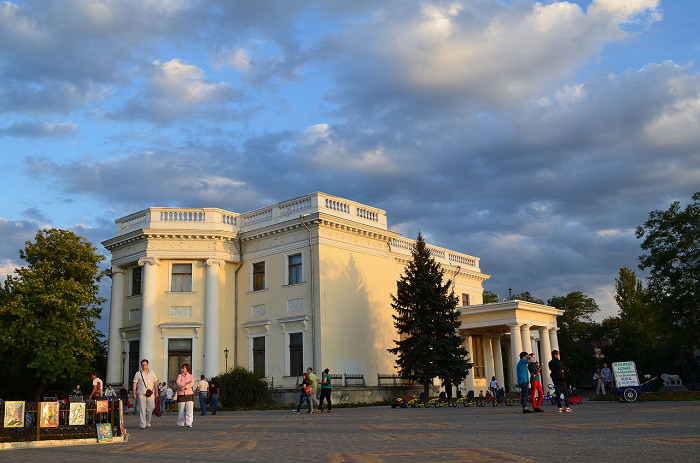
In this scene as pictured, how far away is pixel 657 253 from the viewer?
41.5 meters

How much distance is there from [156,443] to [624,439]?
8528 millimetres

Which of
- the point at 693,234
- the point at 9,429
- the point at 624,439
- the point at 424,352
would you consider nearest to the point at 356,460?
the point at 624,439

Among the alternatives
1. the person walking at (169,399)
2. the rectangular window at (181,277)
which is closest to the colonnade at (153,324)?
the rectangular window at (181,277)

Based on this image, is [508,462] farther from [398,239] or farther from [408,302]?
[398,239]

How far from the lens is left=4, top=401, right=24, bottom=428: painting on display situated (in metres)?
11.8

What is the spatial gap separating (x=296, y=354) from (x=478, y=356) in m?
14.9

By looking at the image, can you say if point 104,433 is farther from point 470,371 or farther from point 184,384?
point 470,371

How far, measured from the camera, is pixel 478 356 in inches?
1702

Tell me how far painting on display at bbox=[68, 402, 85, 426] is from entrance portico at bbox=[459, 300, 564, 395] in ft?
93.4

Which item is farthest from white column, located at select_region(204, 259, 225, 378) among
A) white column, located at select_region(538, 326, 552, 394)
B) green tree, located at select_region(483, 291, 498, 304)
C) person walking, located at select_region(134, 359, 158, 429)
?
green tree, located at select_region(483, 291, 498, 304)

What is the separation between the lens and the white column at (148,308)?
113ft

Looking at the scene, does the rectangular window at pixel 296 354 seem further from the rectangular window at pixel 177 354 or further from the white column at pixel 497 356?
the white column at pixel 497 356

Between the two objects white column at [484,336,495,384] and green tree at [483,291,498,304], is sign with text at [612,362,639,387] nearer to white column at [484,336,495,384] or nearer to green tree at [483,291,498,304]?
white column at [484,336,495,384]

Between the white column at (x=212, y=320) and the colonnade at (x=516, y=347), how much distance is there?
1576 centimetres
